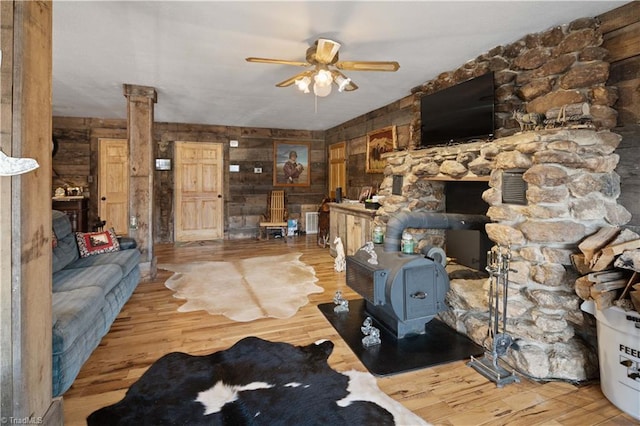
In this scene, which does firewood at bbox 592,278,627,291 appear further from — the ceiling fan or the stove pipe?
the ceiling fan

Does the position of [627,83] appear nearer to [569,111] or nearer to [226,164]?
[569,111]

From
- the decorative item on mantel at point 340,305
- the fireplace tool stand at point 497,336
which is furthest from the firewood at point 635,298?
the decorative item on mantel at point 340,305

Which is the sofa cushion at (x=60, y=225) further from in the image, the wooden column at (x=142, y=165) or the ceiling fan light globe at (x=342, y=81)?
the ceiling fan light globe at (x=342, y=81)

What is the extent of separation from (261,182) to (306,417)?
19.8ft

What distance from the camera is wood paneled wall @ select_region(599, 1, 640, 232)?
209 centimetres

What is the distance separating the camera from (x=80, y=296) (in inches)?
86.4

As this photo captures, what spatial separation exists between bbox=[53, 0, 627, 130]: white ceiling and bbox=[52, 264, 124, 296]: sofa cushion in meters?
2.01

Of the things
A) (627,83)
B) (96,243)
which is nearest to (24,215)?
(96,243)

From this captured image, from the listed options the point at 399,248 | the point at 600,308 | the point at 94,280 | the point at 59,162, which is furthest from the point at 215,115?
the point at 600,308

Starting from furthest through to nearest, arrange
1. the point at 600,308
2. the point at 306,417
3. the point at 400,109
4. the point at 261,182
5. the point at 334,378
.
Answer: the point at 261,182 < the point at 400,109 < the point at 334,378 < the point at 600,308 < the point at 306,417

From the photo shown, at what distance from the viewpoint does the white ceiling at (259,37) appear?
225 cm

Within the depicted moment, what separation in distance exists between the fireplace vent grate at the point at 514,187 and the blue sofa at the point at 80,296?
2.96 m

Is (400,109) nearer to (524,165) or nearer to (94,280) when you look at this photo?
(524,165)

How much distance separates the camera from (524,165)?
2229mm
